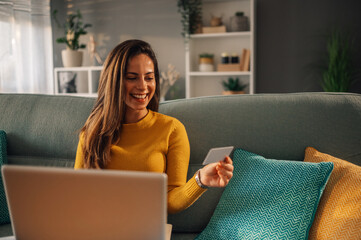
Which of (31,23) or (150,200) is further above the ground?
(31,23)

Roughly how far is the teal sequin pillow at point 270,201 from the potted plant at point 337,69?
2322 millimetres

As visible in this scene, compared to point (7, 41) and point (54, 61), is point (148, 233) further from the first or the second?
point (54, 61)

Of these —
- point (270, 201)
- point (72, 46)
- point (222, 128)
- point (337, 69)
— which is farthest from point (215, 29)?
point (270, 201)

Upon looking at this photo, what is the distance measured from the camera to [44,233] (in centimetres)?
70

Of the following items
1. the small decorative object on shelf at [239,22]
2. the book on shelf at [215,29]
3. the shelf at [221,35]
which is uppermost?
the small decorative object on shelf at [239,22]

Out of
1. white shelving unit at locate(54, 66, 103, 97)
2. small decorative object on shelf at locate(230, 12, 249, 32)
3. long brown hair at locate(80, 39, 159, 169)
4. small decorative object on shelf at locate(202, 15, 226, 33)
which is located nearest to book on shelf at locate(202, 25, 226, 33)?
small decorative object on shelf at locate(202, 15, 226, 33)

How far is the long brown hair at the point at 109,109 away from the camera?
1.32 metres

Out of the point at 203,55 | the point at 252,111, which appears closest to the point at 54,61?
the point at 203,55

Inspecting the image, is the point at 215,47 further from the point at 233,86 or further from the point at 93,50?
the point at 93,50

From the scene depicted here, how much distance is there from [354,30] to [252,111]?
265cm

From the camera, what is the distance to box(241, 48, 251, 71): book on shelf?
3527 millimetres

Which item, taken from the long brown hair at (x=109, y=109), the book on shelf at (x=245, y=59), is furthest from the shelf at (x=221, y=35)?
the long brown hair at (x=109, y=109)

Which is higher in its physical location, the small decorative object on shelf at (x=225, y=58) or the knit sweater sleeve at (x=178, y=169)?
the small decorative object on shelf at (x=225, y=58)

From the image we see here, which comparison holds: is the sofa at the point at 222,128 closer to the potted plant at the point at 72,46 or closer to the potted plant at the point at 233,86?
Answer: the potted plant at the point at 233,86
